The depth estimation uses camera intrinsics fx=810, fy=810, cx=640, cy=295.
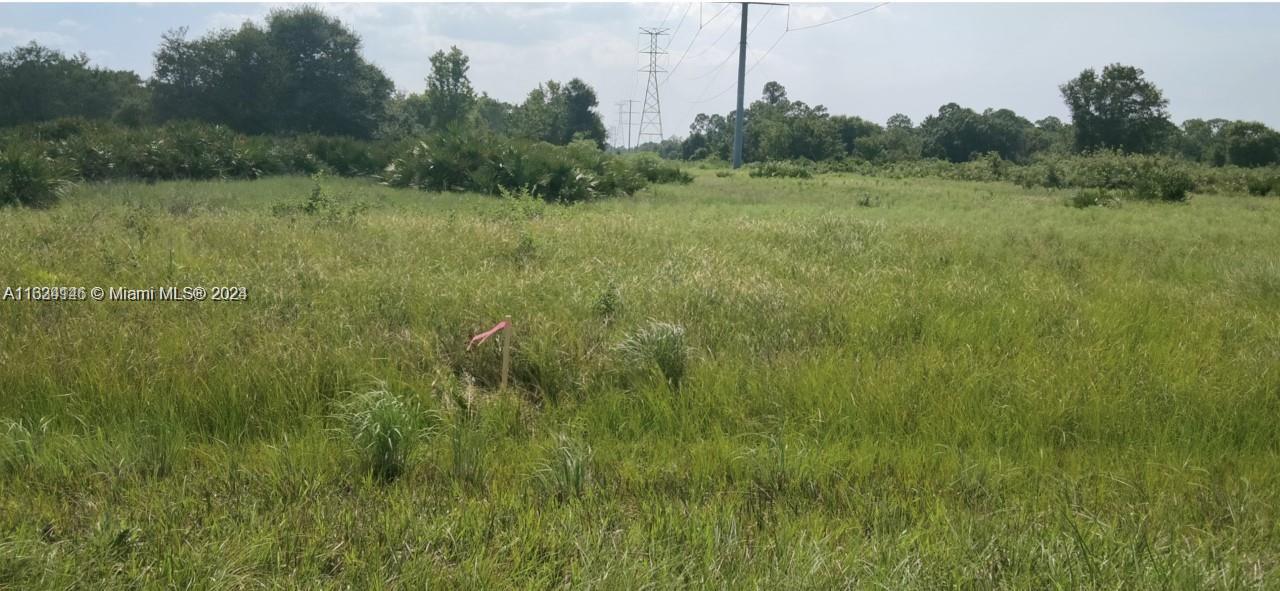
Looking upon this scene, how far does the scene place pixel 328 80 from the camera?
155 feet

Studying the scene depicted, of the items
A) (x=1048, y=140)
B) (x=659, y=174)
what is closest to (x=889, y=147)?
(x=1048, y=140)

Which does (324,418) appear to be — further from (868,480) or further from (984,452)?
(984,452)

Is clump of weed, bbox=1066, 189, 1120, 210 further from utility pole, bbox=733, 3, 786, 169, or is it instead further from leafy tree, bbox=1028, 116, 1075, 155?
leafy tree, bbox=1028, 116, 1075, 155

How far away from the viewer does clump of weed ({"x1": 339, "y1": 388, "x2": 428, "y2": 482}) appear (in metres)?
3.90

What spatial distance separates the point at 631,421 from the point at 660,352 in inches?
30.8

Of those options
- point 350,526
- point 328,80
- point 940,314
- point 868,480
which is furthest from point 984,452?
point 328,80

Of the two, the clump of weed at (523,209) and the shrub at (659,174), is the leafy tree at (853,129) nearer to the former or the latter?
the shrub at (659,174)

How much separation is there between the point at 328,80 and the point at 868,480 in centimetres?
4918

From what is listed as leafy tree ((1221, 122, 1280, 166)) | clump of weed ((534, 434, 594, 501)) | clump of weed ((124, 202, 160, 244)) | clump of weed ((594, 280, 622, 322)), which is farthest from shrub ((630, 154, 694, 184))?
leafy tree ((1221, 122, 1280, 166))

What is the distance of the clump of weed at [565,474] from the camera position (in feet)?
12.1

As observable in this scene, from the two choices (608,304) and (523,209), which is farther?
(523,209)

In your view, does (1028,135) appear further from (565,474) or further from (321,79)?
(565,474)

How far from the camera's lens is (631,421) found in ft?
15.5

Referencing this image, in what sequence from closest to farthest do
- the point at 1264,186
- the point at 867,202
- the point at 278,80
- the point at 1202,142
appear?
the point at 867,202
the point at 1264,186
the point at 278,80
the point at 1202,142
